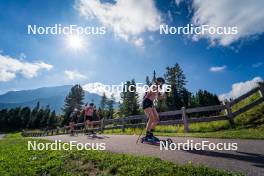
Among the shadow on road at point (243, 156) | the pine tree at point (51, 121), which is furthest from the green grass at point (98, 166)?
A: the pine tree at point (51, 121)

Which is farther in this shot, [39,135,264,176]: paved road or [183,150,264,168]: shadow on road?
[183,150,264,168]: shadow on road

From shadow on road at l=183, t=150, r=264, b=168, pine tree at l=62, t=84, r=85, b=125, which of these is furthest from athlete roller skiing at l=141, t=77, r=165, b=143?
pine tree at l=62, t=84, r=85, b=125

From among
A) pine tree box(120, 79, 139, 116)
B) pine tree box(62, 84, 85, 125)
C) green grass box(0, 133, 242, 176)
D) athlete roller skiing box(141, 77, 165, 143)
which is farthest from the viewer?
pine tree box(62, 84, 85, 125)

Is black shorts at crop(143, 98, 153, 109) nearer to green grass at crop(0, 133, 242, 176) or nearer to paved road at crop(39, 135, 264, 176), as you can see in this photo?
paved road at crop(39, 135, 264, 176)

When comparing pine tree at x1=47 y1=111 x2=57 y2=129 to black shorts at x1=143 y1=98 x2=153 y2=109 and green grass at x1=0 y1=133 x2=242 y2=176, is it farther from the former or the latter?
green grass at x1=0 y1=133 x2=242 y2=176

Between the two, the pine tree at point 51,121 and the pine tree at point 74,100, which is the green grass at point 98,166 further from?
the pine tree at point 51,121

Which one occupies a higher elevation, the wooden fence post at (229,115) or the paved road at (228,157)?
the wooden fence post at (229,115)

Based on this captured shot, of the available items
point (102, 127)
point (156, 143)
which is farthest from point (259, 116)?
point (102, 127)

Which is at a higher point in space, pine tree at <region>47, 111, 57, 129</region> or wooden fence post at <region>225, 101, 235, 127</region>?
wooden fence post at <region>225, 101, 235, 127</region>

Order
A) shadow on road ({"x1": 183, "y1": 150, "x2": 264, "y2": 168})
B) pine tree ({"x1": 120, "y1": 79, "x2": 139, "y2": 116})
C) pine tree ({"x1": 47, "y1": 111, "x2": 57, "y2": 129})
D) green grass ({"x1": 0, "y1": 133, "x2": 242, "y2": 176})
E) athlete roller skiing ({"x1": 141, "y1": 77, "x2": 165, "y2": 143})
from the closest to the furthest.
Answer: green grass ({"x1": 0, "y1": 133, "x2": 242, "y2": 176}), shadow on road ({"x1": 183, "y1": 150, "x2": 264, "y2": 168}), athlete roller skiing ({"x1": 141, "y1": 77, "x2": 165, "y2": 143}), pine tree ({"x1": 120, "y1": 79, "x2": 139, "y2": 116}), pine tree ({"x1": 47, "y1": 111, "x2": 57, "y2": 129})

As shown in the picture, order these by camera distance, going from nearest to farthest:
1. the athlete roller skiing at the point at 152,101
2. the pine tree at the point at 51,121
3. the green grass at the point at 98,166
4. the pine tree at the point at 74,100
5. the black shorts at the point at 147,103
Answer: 1. the green grass at the point at 98,166
2. the athlete roller skiing at the point at 152,101
3. the black shorts at the point at 147,103
4. the pine tree at the point at 51,121
5. the pine tree at the point at 74,100

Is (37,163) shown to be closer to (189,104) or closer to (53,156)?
(53,156)

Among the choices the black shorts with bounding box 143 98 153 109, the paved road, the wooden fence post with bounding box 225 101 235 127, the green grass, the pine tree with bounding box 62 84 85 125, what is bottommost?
the green grass

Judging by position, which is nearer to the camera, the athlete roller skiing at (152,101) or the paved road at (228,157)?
the paved road at (228,157)
